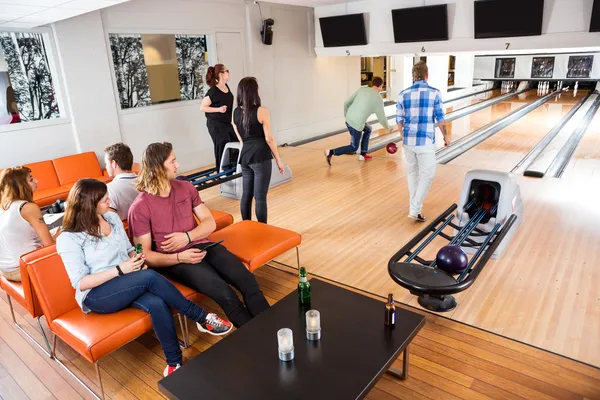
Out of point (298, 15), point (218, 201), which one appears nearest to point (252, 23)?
point (298, 15)

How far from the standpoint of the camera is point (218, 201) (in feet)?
15.6

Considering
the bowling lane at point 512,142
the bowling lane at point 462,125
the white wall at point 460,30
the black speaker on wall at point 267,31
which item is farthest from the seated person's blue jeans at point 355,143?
the black speaker on wall at point 267,31

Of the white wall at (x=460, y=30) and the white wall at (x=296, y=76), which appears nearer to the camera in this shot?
the white wall at (x=460, y=30)

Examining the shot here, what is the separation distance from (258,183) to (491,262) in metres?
A: 1.79

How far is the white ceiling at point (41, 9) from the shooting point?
285 cm

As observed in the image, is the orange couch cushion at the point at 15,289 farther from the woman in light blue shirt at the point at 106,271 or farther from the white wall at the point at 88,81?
the white wall at the point at 88,81

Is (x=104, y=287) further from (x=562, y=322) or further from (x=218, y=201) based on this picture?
(x=218, y=201)

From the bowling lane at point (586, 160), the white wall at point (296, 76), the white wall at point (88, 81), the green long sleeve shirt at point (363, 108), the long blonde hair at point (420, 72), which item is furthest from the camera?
the white wall at point (296, 76)

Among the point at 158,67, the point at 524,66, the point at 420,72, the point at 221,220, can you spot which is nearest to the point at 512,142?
the point at 420,72

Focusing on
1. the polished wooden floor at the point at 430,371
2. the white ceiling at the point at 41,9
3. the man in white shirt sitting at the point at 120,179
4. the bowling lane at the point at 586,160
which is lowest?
the bowling lane at the point at 586,160

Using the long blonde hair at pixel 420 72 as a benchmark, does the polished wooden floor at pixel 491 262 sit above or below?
below

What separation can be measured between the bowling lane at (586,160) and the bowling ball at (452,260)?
11.5 feet

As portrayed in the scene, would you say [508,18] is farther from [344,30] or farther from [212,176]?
[212,176]

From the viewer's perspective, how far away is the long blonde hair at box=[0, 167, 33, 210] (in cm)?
227
